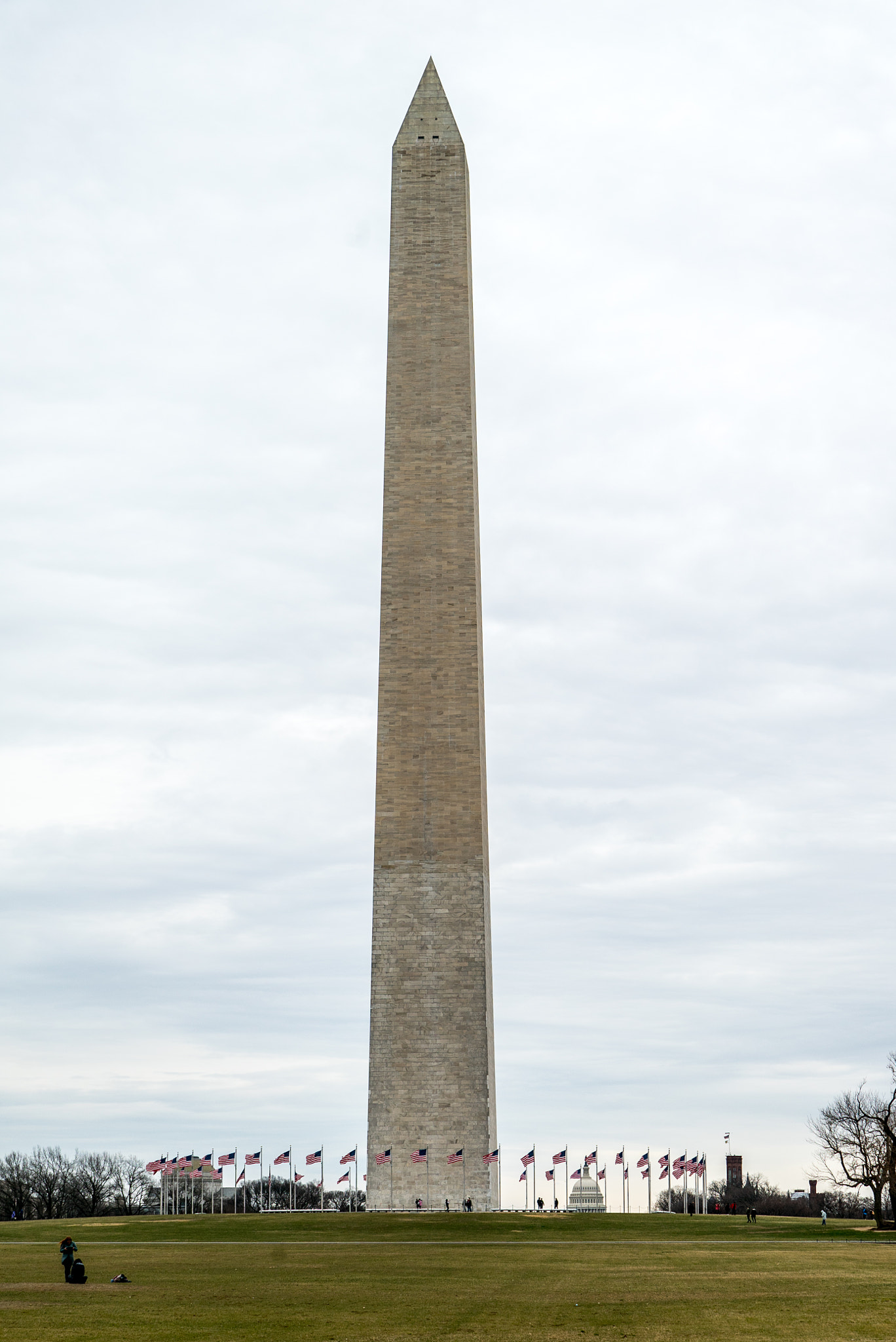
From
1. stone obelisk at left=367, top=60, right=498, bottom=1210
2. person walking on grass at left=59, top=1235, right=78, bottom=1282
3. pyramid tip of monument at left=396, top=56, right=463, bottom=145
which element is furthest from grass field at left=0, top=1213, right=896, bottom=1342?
pyramid tip of monument at left=396, top=56, right=463, bottom=145

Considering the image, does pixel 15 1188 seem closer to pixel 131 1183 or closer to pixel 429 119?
pixel 131 1183

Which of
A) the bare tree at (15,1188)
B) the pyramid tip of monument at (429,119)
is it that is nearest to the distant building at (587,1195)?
the bare tree at (15,1188)

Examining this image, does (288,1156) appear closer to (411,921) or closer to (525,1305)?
(411,921)

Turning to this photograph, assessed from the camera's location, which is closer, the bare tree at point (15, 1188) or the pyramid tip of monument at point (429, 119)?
the pyramid tip of monument at point (429, 119)

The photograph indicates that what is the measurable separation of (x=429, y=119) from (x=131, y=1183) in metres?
64.2

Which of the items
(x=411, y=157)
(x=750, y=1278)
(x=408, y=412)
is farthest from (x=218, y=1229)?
(x=411, y=157)

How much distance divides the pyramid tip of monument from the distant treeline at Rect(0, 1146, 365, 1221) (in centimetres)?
5188

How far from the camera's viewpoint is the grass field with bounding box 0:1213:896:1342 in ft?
58.9

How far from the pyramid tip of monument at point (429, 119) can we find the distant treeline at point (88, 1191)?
51881 mm

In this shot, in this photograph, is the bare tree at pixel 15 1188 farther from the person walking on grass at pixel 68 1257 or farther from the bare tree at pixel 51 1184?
the person walking on grass at pixel 68 1257

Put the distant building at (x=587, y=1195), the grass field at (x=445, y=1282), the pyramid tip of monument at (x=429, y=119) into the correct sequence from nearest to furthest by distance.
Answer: the grass field at (x=445, y=1282), the pyramid tip of monument at (x=429, y=119), the distant building at (x=587, y=1195)

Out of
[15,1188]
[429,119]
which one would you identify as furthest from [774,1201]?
[429,119]

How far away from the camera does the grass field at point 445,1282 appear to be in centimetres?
1795

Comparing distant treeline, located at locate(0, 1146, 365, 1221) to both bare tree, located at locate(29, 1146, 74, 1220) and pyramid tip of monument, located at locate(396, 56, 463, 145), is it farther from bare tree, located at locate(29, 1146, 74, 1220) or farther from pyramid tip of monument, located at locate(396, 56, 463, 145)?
pyramid tip of monument, located at locate(396, 56, 463, 145)
